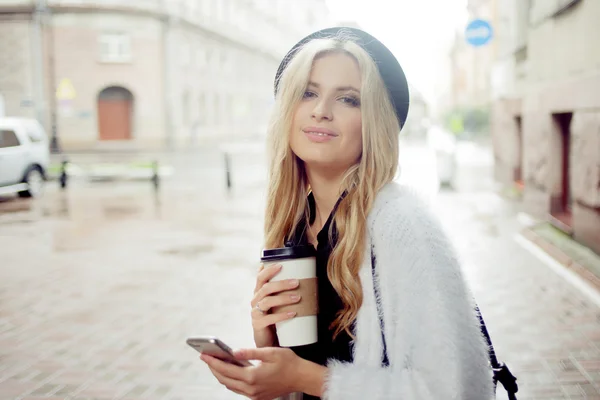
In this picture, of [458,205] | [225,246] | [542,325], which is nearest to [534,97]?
→ [458,205]

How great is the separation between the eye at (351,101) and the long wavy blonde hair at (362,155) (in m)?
0.07

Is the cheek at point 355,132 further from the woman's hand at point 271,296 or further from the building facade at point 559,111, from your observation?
the building facade at point 559,111

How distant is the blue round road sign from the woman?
17311mm

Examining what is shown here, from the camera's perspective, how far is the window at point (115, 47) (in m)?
36.4

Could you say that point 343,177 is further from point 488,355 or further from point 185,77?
point 185,77

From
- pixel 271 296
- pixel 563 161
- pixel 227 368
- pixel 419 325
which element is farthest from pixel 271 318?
pixel 563 161

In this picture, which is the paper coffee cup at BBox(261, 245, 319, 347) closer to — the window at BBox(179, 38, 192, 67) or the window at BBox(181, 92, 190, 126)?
the window at BBox(179, 38, 192, 67)

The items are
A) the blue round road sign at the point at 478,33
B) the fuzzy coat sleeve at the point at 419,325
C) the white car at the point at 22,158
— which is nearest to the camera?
the fuzzy coat sleeve at the point at 419,325

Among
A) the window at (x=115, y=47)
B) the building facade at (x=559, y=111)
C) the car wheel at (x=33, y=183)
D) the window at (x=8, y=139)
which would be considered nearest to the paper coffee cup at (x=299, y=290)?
the building facade at (x=559, y=111)

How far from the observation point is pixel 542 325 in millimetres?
5598

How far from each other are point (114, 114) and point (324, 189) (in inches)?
1450

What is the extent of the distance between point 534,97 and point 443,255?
1063cm

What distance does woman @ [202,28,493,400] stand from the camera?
5.37ft

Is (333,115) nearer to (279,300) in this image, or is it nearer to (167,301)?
(279,300)
